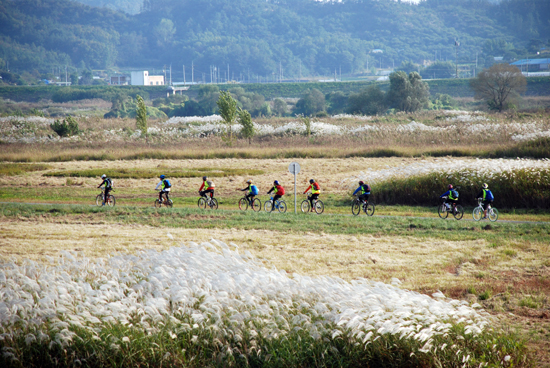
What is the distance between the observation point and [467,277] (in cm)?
1262

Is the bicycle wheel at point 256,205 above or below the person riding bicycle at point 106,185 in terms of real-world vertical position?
below

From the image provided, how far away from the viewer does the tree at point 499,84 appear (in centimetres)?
8731

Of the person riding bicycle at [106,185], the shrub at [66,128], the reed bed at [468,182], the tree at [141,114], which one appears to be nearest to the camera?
the reed bed at [468,182]

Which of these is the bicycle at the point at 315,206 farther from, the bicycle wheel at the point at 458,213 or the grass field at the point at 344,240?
the bicycle wheel at the point at 458,213

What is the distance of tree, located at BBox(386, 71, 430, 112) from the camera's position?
96875 millimetres

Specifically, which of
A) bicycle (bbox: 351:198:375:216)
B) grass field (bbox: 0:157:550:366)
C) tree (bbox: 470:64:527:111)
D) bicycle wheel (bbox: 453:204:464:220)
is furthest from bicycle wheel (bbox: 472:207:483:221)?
tree (bbox: 470:64:527:111)

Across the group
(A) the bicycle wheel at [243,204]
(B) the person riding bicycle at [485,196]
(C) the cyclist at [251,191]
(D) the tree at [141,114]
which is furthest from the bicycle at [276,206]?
(D) the tree at [141,114]

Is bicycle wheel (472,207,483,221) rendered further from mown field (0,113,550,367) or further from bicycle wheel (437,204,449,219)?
bicycle wheel (437,204,449,219)

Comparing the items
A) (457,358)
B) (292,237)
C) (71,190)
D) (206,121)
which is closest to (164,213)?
(292,237)

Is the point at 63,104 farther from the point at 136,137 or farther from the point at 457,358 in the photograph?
the point at 457,358

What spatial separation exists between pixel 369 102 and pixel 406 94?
724 centimetres

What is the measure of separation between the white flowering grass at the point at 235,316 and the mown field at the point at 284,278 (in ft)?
0.12

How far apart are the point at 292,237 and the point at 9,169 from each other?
96.6ft

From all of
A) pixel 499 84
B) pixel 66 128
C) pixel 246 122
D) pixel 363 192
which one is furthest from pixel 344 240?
pixel 499 84
